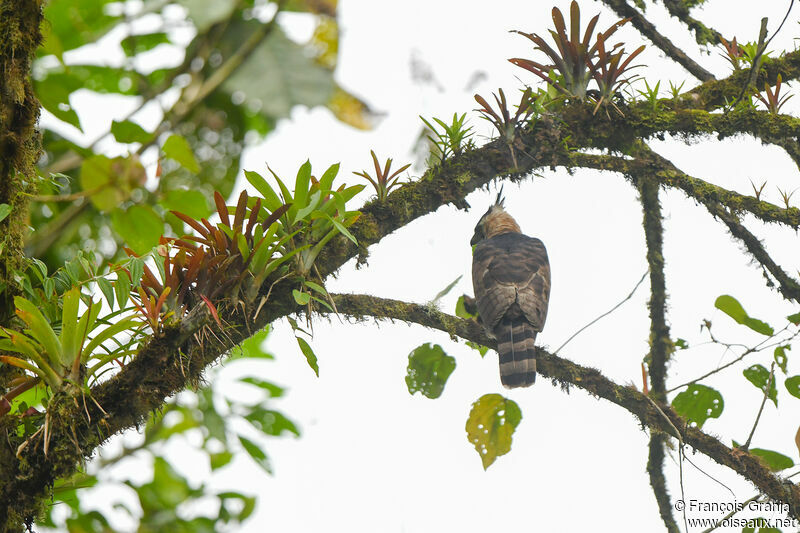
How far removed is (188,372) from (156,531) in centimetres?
74

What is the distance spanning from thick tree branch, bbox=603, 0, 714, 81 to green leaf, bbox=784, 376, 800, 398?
5.17 ft

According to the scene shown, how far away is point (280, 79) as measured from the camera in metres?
0.52

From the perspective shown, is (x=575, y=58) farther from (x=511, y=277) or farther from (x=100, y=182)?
(x=100, y=182)

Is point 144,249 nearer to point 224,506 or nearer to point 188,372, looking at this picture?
point 188,372

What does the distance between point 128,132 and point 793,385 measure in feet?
9.53

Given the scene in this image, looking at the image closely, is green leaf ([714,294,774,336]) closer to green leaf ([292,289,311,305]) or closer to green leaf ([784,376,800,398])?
green leaf ([784,376,800,398])

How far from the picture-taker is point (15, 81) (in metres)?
2.23

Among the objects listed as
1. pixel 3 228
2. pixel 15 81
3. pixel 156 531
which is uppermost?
pixel 15 81

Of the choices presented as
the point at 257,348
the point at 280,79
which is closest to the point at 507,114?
the point at 257,348

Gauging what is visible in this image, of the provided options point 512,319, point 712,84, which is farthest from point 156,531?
point 712,84

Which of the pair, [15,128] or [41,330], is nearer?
[41,330]

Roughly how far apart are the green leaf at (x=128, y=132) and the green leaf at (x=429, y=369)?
1.98m

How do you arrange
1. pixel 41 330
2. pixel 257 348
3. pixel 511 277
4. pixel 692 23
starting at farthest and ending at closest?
pixel 511 277 → pixel 692 23 → pixel 257 348 → pixel 41 330

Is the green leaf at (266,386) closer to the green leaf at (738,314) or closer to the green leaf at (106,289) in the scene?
the green leaf at (106,289)
